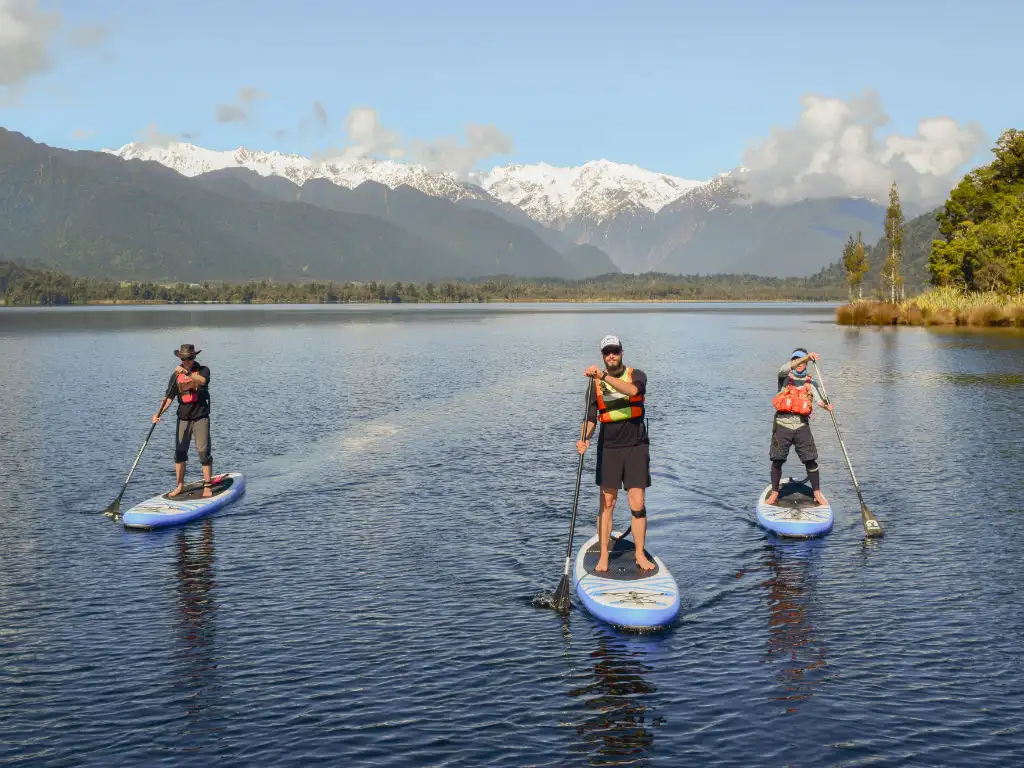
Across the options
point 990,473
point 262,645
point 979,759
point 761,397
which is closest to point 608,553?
point 262,645

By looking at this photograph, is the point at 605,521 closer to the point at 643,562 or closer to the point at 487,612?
the point at 643,562

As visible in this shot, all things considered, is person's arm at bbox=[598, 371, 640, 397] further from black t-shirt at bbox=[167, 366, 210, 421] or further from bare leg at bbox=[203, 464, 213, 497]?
bare leg at bbox=[203, 464, 213, 497]

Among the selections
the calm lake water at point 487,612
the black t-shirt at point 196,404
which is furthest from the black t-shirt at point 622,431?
the black t-shirt at point 196,404

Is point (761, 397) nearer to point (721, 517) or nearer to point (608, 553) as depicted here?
point (721, 517)

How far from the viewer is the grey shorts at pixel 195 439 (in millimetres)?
23953

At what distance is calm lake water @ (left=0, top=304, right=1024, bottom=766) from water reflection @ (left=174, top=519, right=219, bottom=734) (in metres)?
0.06

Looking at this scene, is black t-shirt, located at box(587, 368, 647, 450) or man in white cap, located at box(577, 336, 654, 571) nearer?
man in white cap, located at box(577, 336, 654, 571)

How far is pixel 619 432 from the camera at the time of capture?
1619 cm

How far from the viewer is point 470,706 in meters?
12.7

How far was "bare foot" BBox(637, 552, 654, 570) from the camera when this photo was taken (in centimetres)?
1698

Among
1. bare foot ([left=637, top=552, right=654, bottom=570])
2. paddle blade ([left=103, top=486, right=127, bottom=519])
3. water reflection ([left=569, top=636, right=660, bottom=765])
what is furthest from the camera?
paddle blade ([left=103, top=486, right=127, bottom=519])

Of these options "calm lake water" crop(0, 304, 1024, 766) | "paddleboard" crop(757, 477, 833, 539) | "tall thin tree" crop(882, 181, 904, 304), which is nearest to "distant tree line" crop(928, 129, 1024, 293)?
"tall thin tree" crop(882, 181, 904, 304)

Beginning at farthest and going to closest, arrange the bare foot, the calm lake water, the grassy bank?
the grassy bank, the bare foot, the calm lake water

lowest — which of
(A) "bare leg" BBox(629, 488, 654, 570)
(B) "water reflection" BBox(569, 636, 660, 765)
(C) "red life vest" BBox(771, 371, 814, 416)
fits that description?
(B) "water reflection" BBox(569, 636, 660, 765)
